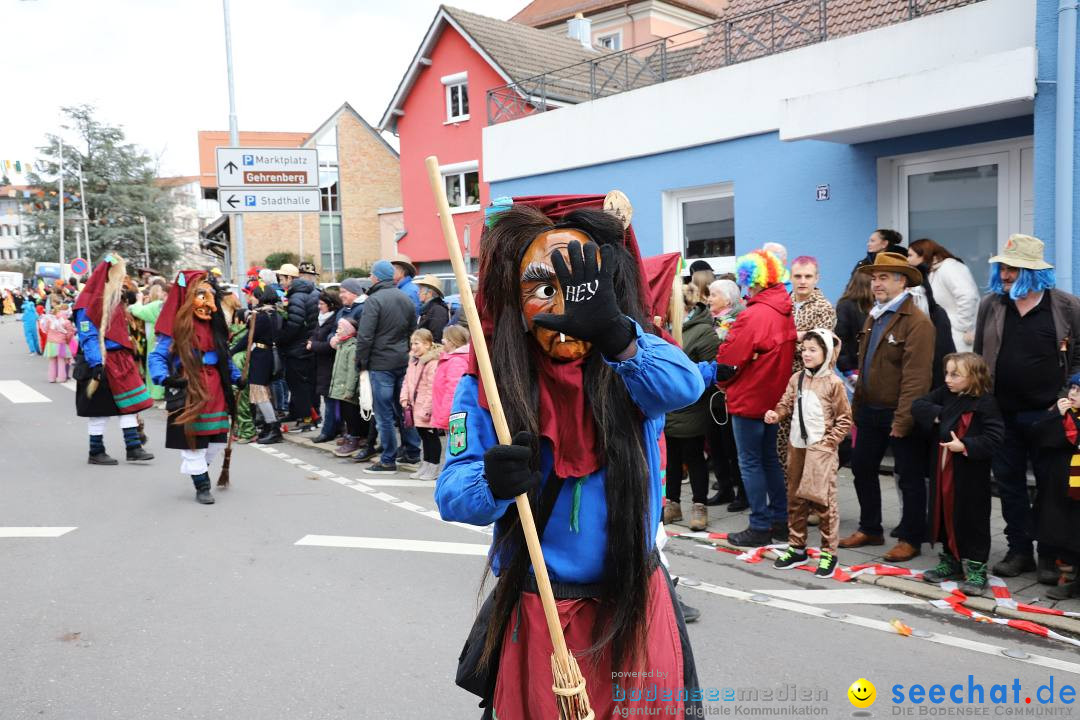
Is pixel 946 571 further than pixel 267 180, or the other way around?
pixel 267 180

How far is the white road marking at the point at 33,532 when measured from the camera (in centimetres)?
682

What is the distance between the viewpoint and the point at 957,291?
23.8 feet

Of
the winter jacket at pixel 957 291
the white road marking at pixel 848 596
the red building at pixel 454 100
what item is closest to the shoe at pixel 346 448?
the white road marking at pixel 848 596

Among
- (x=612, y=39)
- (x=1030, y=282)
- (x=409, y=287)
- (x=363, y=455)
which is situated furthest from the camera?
(x=612, y=39)

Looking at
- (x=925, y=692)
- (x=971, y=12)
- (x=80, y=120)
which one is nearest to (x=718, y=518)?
(x=925, y=692)

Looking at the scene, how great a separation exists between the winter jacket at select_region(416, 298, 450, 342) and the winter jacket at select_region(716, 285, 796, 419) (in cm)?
403

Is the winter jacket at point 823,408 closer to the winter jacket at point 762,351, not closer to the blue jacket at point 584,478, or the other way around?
the winter jacket at point 762,351

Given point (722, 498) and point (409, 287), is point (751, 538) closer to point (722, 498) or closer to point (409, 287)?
point (722, 498)

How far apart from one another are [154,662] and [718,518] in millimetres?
4345

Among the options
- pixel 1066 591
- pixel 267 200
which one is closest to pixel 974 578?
pixel 1066 591

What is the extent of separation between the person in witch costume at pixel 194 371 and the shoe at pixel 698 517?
411 cm

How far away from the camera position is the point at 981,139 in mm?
9406

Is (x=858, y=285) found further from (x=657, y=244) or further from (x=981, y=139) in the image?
(x=657, y=244)

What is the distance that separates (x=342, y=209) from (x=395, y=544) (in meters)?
37.4
